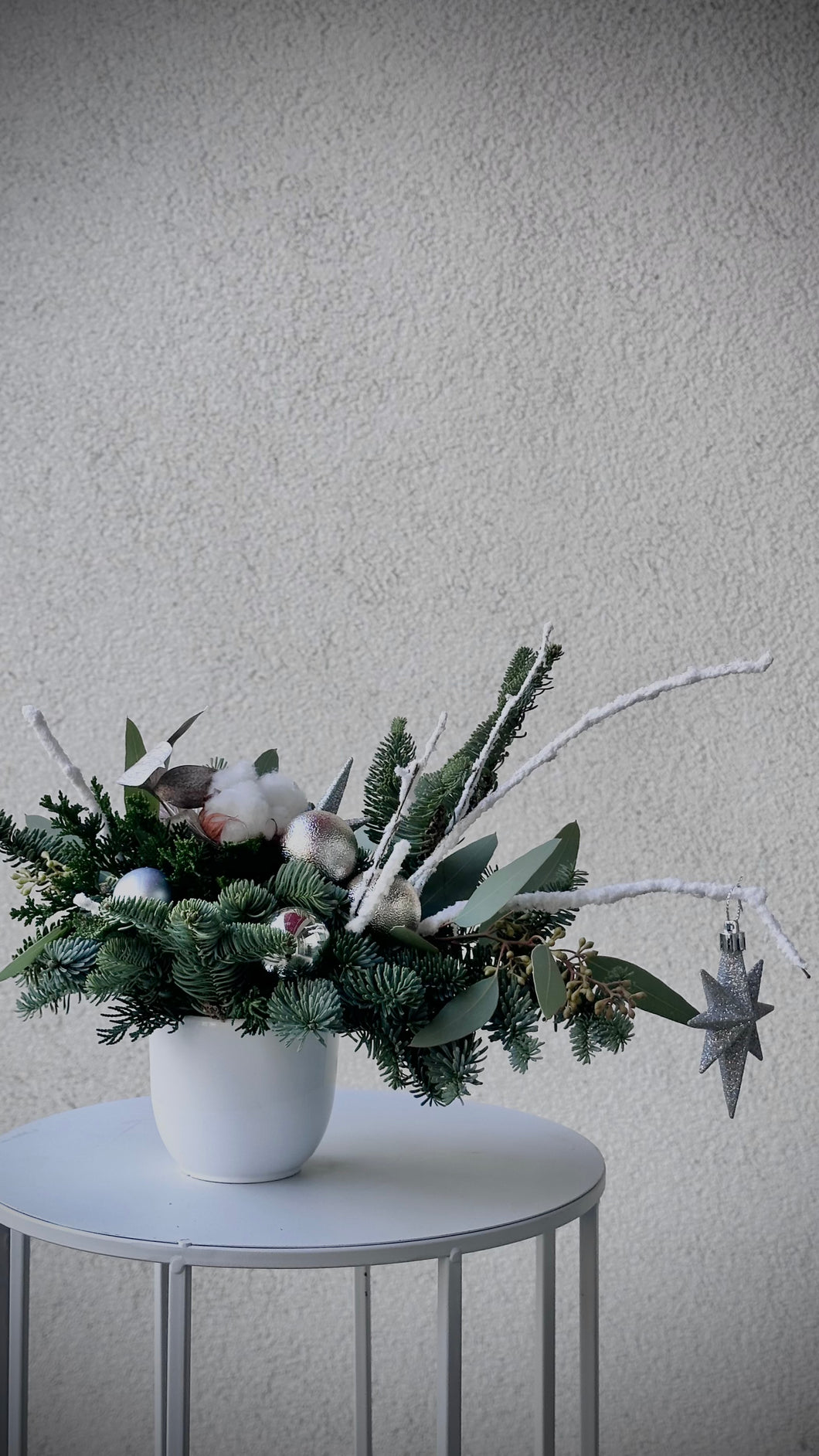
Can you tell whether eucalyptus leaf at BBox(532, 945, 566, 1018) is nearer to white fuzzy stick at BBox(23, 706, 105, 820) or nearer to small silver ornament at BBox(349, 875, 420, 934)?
small silver ornament at BBox(349, 875, 420, 934)

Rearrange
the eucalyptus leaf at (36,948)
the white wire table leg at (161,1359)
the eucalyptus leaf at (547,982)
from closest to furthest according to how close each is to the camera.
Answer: the eucalyptus leaf at (547,982) → the eucalyptus leaf at (36,948) → the white wire table leg at (161,1359)

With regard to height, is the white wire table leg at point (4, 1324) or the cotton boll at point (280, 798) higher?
the cotton boll at point (280, 798)

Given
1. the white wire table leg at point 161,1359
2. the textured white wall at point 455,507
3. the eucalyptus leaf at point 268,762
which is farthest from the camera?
the textured white wall at point 455,507

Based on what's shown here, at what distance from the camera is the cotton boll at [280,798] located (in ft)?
2.63

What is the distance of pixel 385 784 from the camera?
870 millimetres

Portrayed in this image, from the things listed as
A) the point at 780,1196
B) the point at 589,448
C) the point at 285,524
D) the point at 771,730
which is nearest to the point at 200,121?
the point at 285,524

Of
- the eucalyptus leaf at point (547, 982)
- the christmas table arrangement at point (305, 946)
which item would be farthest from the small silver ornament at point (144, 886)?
the eucalyptus leaf at point (547, 982)

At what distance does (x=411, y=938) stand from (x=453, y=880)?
0.09m

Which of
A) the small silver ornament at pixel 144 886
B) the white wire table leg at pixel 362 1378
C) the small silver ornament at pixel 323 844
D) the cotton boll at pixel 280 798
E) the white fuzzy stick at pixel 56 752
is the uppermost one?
the white fuzzy stick at pixel 56 752

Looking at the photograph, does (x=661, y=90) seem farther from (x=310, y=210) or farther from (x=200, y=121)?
(x=200, y=121)

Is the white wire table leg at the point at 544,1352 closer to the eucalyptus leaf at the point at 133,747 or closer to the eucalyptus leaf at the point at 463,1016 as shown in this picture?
the eucalyptus leaf at the point at 463,1016

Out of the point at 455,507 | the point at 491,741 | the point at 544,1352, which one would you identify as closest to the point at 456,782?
the point at 491,741

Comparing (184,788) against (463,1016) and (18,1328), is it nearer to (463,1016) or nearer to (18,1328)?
(463,1016)

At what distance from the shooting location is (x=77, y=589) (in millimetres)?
1416
